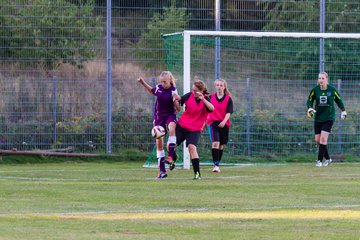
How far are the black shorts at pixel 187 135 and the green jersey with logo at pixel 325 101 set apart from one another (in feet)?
14.6

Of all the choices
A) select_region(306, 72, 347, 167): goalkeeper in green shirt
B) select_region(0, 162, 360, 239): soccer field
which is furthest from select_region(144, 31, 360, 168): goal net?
select_region(0, 162, 360, 239): soccer field

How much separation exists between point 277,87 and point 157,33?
10.9 ft

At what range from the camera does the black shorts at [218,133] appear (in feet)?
63.8

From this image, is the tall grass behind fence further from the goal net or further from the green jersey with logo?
the green jersey with logo

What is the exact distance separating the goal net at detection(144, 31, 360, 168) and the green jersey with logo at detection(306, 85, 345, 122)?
2.00 m

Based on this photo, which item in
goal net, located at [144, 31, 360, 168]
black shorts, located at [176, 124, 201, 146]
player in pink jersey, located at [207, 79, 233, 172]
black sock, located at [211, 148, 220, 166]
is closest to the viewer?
black shorts, located at [176, 124, 201, 146]

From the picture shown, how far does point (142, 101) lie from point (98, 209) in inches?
457

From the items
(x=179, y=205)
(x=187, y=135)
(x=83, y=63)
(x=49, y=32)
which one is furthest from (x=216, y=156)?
(x=179, y=205)

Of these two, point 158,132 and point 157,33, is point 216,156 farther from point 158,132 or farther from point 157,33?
point 157,33

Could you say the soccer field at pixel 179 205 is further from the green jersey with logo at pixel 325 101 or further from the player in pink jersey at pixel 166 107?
the green jersey with logo at pixel 325 101

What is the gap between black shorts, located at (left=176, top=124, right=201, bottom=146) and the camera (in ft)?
55.8

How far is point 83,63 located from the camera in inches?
880

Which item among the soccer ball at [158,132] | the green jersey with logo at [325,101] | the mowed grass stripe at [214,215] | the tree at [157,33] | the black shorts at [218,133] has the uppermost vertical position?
the tree at [157,33]

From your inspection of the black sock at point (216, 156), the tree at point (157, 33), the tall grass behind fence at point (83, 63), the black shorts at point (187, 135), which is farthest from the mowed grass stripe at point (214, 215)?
the tree at point (157, 33)
